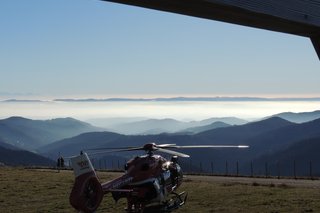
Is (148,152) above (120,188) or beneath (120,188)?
above

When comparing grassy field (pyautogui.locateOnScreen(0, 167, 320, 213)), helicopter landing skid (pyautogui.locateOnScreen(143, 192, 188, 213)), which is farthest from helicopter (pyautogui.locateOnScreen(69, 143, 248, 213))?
grassy field (pyautogui.locateOnScreen(0, 167, 320, 213))

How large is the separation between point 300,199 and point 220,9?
58.5 ft

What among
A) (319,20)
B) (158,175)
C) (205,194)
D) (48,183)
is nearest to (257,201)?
(205,194)

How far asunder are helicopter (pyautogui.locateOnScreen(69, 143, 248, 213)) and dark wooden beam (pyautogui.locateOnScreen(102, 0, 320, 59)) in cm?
985

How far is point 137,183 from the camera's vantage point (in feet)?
53.4

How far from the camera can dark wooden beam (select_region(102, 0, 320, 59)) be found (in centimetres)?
342

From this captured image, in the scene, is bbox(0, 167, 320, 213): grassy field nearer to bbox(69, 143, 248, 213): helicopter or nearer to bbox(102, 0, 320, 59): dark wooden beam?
bbox(69, 143, 248, 213): helicopter

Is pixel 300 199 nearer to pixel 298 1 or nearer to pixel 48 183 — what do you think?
pixel 48 183

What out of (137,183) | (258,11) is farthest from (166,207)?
(258,11)

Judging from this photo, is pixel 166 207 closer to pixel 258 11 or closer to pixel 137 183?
pixel 137 183

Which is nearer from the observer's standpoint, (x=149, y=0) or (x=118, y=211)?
(x=149, y=0)

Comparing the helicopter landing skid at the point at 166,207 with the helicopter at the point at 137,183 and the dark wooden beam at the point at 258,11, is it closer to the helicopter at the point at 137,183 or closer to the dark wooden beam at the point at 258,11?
the helicopter at the point at 137,183

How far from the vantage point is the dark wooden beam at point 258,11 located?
3.42m

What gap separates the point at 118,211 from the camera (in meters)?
18.8
